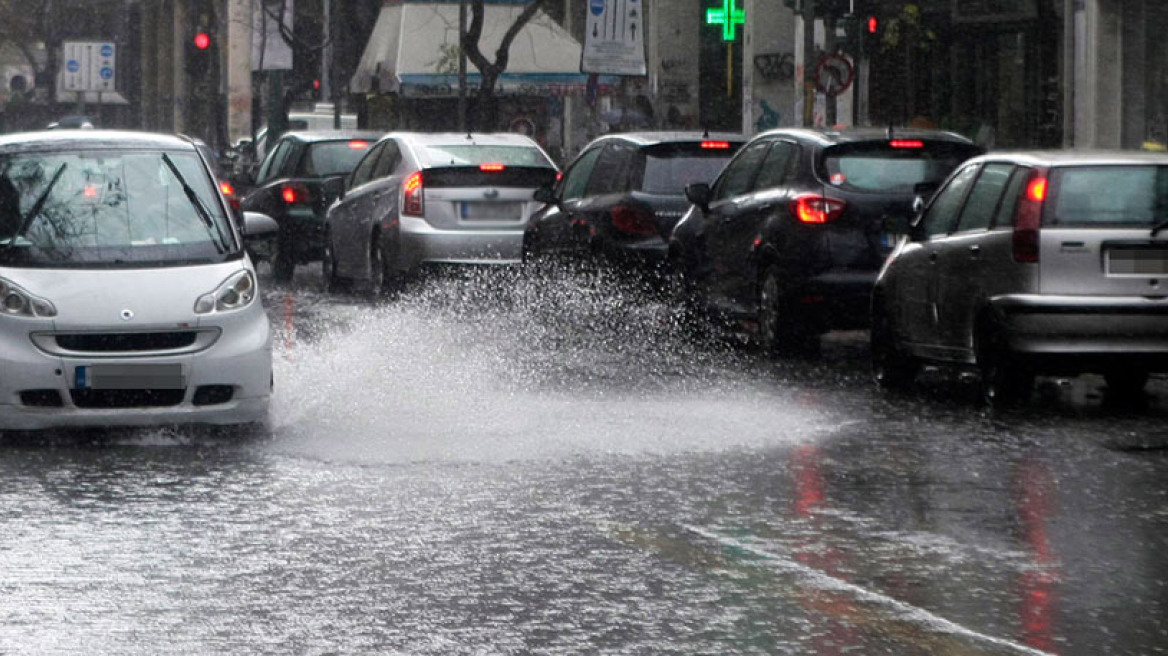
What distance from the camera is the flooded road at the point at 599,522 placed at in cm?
711

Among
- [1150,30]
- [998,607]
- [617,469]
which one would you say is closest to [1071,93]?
[1150,30]

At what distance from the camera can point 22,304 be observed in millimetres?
11328

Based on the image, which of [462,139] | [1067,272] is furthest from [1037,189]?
[462,139]

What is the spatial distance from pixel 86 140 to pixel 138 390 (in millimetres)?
1829

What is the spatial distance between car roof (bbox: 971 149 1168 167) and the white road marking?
474 cm

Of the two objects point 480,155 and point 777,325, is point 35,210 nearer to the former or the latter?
point 777,325

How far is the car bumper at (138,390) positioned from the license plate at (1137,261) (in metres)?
4.42

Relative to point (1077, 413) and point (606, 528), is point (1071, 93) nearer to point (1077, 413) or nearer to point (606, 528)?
point (1077, 413)

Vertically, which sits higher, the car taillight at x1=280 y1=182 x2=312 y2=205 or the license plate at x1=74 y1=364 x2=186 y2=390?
the car taillight at x1=280 y1=182 x2=312 y2=205

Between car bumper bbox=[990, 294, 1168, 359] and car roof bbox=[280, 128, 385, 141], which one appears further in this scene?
car roof bbox=[280, 128, 385, 141]

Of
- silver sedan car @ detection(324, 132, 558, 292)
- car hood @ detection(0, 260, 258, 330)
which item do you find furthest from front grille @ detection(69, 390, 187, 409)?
silver sedan car @ detection(324, 132, 558, 292)

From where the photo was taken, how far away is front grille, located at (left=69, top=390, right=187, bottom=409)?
36.9ft

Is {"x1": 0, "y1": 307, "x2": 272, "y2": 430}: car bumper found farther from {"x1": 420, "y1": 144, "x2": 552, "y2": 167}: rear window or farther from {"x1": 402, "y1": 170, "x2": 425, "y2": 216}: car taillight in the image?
{"x1": 420, "y1": 144, "x2": 552, "y2": 167}: rear window

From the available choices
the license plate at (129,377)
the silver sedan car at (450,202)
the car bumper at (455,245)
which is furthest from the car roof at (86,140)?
the car bumper at (455,245)
